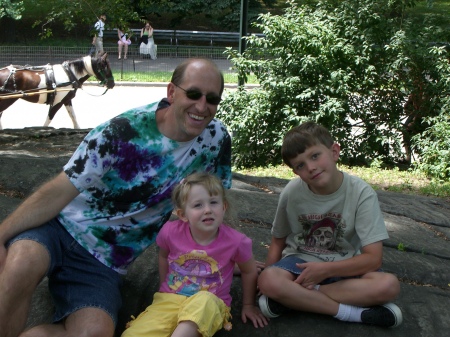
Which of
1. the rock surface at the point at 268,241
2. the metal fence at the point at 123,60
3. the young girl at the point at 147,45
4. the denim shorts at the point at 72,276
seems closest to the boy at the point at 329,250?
the rock surface at the point at 268,241

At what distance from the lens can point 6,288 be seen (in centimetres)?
287

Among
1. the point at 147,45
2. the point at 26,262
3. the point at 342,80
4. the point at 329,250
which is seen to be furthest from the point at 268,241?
the point at 147,45

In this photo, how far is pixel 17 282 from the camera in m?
2.89

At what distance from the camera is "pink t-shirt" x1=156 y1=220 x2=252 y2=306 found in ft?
10.7

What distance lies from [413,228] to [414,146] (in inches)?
211

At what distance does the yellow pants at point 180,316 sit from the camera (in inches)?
119

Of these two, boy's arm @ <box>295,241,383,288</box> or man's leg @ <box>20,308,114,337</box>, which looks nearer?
man's leg @ <box>20,308,114,337</box>

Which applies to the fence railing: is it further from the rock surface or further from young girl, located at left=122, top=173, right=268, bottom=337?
young girl, located at left=122, top=173, right=268, bottom=337

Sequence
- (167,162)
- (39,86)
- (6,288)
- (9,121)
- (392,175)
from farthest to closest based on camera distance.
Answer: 1. (9,121)
2. (39,86)
3. (392,175)
4. (167,162)
5. (6,288)

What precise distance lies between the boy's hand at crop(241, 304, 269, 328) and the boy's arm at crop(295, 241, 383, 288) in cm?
28

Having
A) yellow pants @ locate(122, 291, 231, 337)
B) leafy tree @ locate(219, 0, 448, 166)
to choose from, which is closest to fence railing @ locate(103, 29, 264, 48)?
leafy tree @ locate(219, 0, 448, 166)

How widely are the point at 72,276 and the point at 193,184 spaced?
2.48ft

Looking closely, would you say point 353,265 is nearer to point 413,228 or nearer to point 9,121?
point 413,228

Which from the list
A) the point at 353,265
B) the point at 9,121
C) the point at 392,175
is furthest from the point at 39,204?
the point at 9,121
